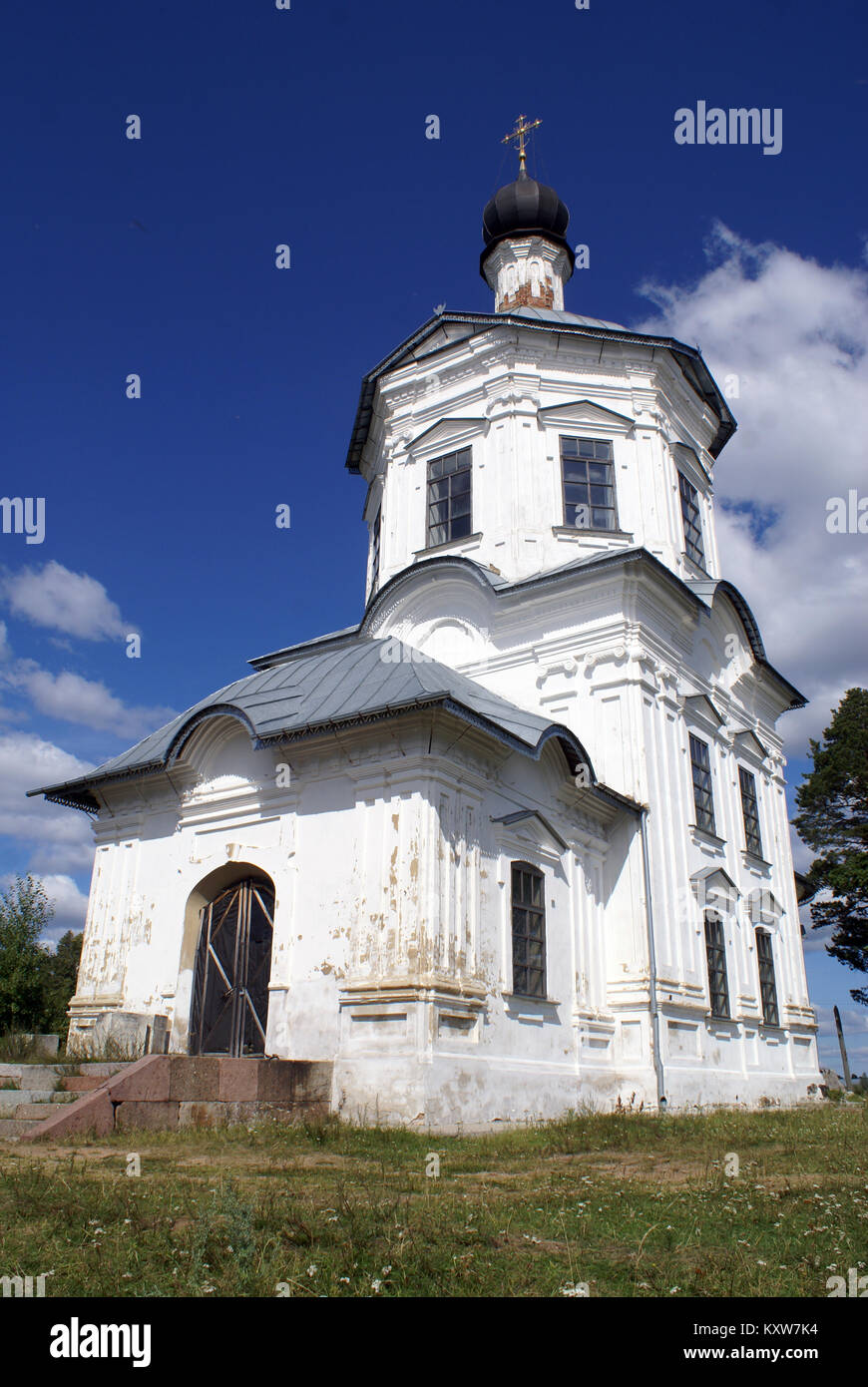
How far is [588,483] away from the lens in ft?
56.7

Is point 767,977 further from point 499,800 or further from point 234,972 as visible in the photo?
point 234,972

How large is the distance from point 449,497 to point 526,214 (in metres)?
7.70

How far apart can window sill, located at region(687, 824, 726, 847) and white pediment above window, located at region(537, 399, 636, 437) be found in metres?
7.12

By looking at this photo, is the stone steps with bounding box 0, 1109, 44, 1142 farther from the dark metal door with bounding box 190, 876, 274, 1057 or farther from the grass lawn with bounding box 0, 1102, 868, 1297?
the dark metal door with bounding box 190, 876, 274, 1057

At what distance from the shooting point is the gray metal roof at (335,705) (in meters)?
10.8

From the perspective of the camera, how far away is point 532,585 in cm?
1522

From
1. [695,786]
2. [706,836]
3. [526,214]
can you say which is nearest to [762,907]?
[706,836]

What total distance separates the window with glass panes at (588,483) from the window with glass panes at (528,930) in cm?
705

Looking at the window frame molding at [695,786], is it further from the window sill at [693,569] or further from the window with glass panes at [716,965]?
the window sill at [693,569]

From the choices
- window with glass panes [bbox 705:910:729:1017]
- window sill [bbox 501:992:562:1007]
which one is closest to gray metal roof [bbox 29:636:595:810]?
window sill [bbox 501:992:562:1007]

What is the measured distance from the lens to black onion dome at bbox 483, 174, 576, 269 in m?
21.3

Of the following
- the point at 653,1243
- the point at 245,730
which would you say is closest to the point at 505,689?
the point at 245,730

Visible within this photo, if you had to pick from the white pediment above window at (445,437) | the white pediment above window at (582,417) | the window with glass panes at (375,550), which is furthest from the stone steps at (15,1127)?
the white pediment above window at (582,417)
